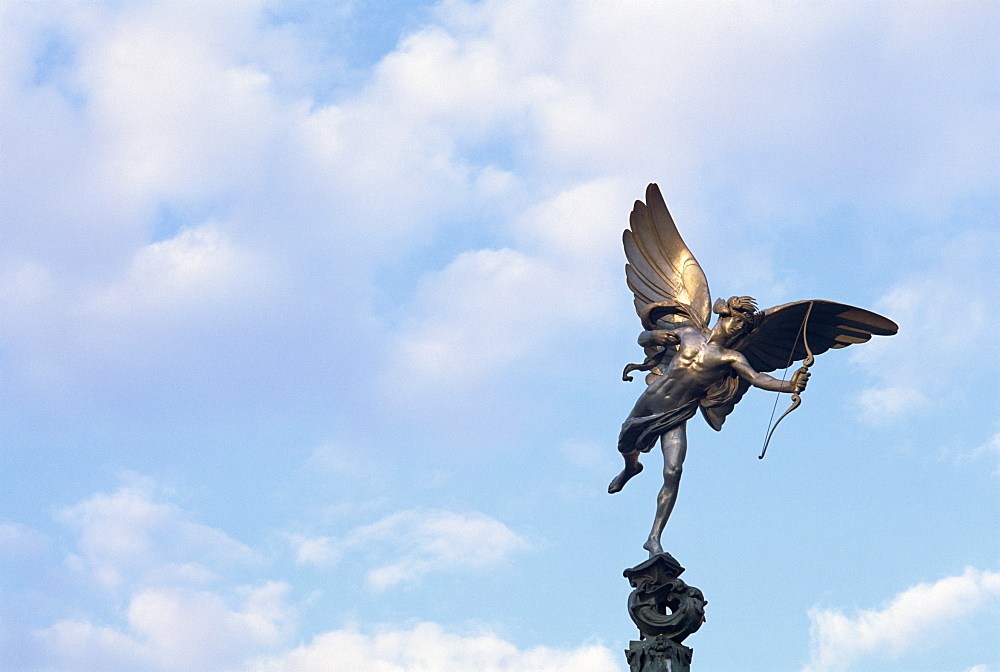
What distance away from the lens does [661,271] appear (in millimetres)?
25641

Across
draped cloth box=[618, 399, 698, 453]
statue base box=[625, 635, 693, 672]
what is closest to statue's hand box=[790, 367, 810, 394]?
draped cloth box=[618, 399, 698, 453]

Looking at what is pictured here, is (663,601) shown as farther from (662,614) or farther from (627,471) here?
(627,471)

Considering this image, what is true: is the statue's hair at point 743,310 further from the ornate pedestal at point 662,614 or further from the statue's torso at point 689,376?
the ornate pedestal at point 662,614

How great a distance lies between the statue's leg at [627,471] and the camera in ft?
80.7

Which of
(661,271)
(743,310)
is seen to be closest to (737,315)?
(743,310)

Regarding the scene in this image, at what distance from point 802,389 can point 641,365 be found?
283cm

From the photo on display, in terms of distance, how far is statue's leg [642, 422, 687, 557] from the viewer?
76.9 ft

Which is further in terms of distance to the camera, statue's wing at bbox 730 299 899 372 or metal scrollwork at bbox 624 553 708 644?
statue's wing at bbox 730 299 899 372

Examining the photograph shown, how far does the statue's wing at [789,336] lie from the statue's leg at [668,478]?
0.59m

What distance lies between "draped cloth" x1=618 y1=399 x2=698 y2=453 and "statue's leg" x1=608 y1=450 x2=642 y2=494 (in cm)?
15

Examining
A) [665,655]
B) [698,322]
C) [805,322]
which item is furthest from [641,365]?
[665,655]

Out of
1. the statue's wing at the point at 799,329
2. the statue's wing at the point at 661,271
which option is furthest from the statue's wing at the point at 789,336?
the statue's wing at the point at 661,271

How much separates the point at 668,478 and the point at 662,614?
2289 millimetres

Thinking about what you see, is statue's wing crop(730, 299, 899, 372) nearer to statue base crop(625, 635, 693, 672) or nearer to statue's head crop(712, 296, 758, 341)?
statue's head crop(712, 296, 758, 341)
